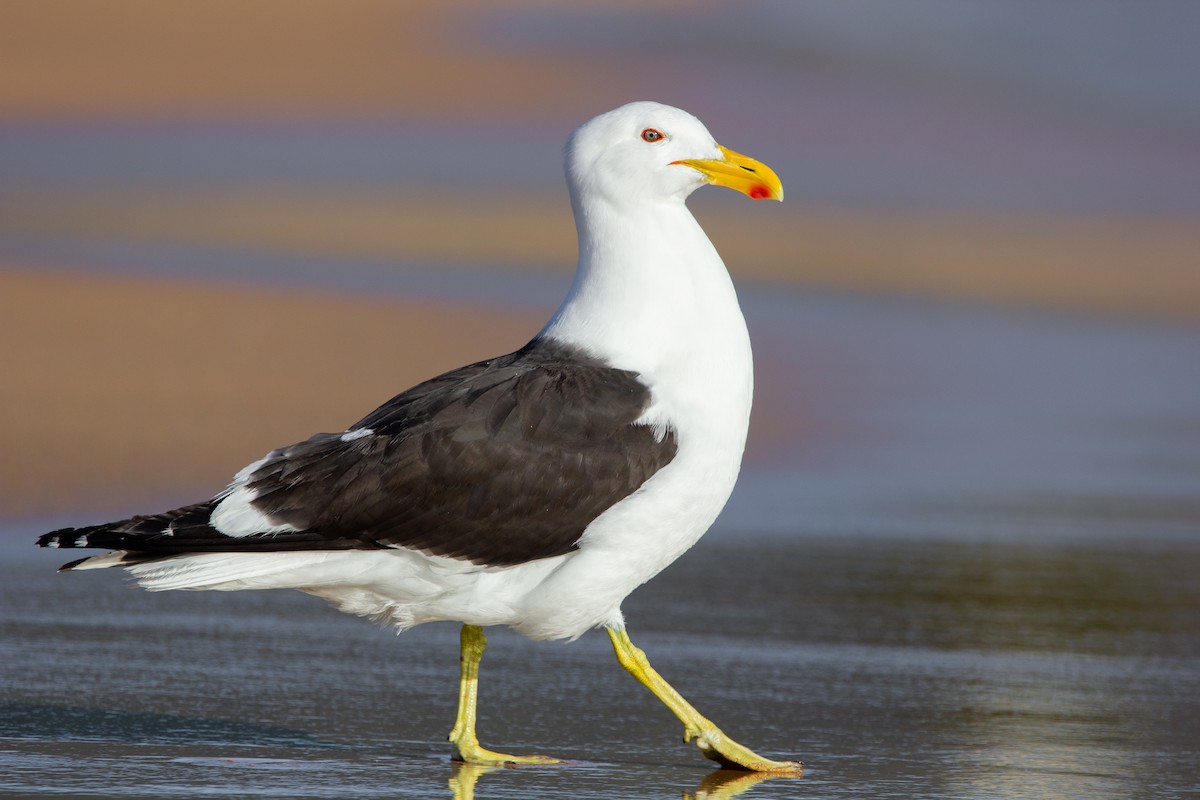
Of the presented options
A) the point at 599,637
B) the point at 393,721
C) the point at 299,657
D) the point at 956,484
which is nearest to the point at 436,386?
the point at 393,721

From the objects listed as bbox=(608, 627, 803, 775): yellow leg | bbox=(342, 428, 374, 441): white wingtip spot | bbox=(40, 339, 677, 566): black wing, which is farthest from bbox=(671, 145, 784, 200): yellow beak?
bbox=(608, 627, 803, 775): yellow leg

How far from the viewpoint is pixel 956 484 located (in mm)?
12789

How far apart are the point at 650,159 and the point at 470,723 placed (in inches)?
80.0

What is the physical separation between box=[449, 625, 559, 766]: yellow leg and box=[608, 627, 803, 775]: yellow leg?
46 centimetres

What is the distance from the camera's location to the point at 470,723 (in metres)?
5.27

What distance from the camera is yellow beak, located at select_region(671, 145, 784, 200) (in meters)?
6.01

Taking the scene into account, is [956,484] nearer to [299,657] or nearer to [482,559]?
[299,657]

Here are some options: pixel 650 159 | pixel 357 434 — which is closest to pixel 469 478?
pixel 357 434

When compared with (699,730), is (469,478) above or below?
above

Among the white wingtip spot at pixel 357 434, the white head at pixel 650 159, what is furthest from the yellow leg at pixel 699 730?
the white head at pixel 650 159

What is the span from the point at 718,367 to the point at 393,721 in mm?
1562

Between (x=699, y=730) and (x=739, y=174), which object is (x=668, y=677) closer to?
(x=699, y=730)

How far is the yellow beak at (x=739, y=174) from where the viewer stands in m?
6.01

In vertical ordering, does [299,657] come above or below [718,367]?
below
